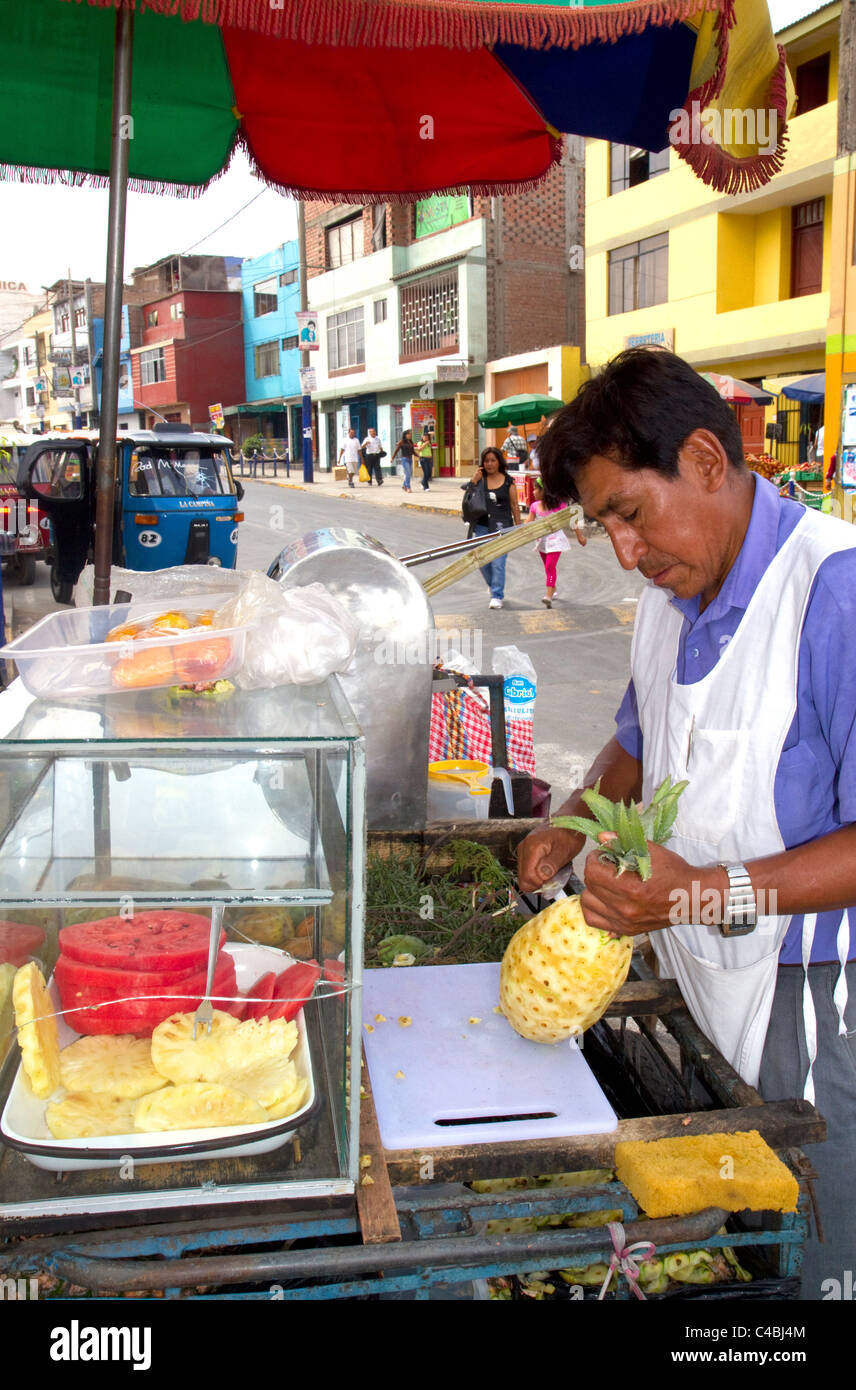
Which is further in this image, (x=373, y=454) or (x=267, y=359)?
(x=267, y=359)

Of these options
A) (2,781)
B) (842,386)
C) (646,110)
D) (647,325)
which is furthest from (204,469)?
(647,325)

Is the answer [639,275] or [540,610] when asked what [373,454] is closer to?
[639,275]

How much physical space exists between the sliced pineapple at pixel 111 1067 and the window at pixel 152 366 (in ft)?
168

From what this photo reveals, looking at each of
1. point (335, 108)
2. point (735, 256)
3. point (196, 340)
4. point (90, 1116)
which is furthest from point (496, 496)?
point (196, 340)

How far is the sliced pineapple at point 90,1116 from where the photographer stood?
1.44 metres

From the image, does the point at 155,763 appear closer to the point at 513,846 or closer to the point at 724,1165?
the point at 724,1165

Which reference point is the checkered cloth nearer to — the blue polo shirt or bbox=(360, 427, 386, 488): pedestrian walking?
the blue polo shirt

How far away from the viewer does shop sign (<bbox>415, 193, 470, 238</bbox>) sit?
3128cm

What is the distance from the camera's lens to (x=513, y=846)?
2.90 meters

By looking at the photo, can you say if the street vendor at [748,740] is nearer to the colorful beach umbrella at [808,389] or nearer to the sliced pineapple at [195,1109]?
the sliced pineapple at [195,1109]

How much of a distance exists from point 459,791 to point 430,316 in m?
32.3

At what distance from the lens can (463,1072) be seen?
5.73 ft

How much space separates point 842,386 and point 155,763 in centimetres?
1576
